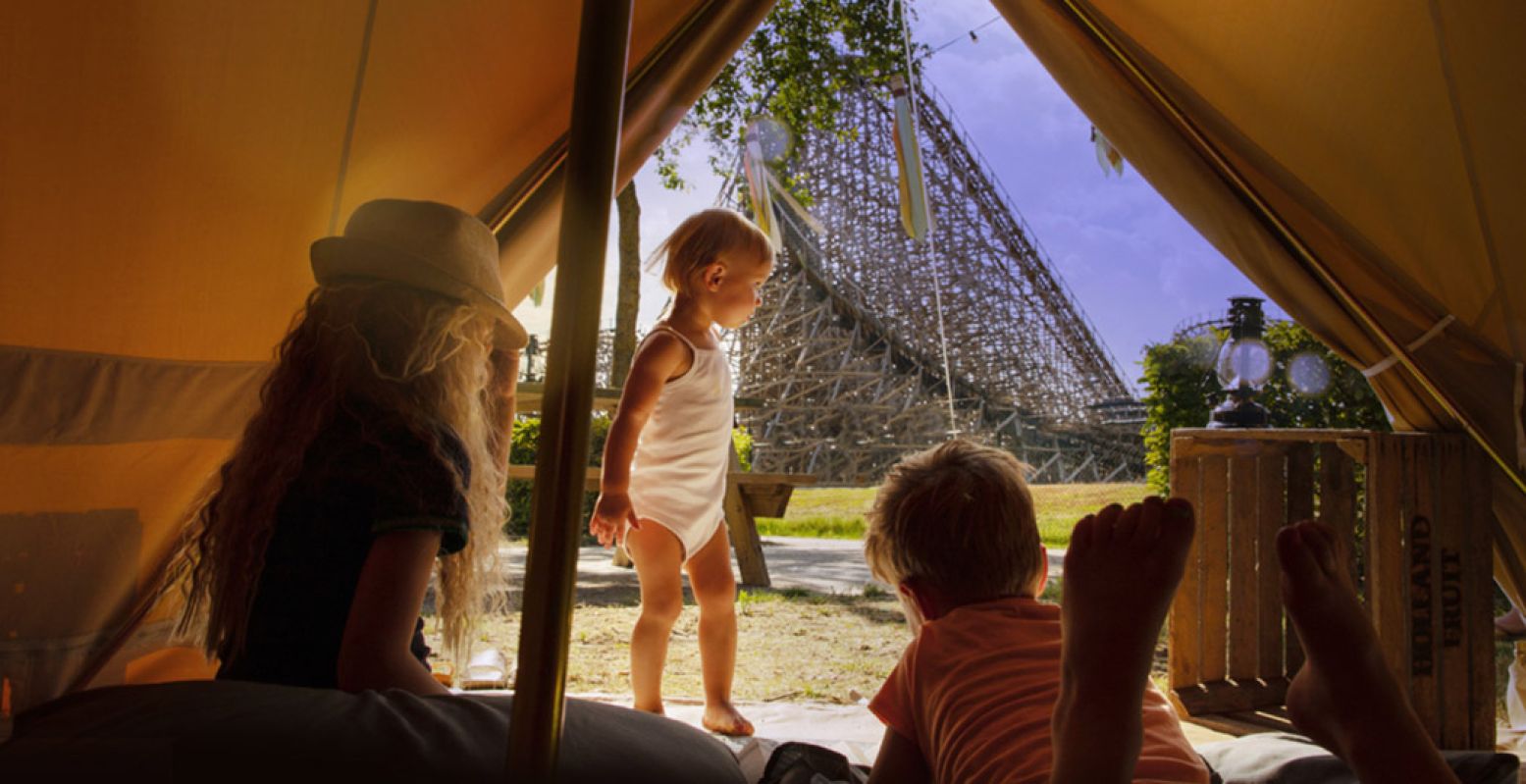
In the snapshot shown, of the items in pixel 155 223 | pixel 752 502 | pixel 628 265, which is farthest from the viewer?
pixel 628 265

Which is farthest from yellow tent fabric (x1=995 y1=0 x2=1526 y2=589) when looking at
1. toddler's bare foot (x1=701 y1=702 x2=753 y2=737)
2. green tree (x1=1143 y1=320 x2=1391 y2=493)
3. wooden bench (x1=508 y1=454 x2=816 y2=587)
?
green tree (x1=1143 y1=320 x2=1391 y2=493)

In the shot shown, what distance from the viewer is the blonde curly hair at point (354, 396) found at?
0.94 m

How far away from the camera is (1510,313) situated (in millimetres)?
1815

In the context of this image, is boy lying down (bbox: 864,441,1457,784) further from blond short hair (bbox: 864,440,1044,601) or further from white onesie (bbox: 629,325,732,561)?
white onesie (bbox: 629,325,732,561)

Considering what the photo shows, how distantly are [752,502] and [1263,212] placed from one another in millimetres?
2600

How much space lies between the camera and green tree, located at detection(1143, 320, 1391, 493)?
16.2 ft

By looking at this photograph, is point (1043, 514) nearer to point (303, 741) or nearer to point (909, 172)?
point (909, 172)

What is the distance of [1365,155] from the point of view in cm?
185

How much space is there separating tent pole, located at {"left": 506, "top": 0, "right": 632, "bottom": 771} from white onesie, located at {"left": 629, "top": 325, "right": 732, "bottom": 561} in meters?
1.44

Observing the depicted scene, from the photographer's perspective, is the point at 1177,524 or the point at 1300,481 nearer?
the point at 1177,524

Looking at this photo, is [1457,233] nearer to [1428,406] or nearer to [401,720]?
[1428,406]

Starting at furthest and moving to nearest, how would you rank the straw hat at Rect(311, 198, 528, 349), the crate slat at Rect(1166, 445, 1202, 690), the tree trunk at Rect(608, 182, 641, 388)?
the tree trunk at Rect(608, 182, 641, 388), the crate slat at Rect(1166, 445, 1202, 690), the straw hat at Rect(311, 198, 528, 349)

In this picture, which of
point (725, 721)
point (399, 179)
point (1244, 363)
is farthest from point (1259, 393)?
point (399, 179)

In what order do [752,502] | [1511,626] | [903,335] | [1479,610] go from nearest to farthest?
[1479,610]
[1511,626]
[752,502]
[903,335]
